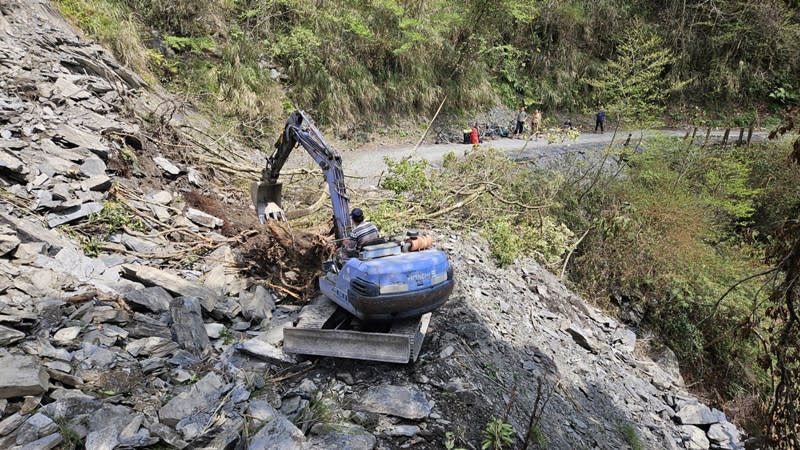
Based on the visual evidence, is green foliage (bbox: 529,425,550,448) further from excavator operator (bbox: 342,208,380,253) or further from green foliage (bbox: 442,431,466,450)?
excavator operator (bbox: 342,208,380,253)

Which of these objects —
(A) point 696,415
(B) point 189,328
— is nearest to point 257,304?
(B) point 189,328

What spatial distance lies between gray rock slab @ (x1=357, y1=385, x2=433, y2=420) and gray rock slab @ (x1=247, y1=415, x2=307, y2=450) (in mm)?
620

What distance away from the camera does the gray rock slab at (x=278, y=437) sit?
2838 mm

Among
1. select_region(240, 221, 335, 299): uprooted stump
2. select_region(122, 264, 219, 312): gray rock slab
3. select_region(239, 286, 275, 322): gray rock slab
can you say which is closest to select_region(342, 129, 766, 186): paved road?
select_region(240, 221, 335, 299): uprooted stump

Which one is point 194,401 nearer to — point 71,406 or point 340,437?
point 71,406

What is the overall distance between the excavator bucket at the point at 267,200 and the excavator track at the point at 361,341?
6.64 feet

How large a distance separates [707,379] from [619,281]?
2.04 meters

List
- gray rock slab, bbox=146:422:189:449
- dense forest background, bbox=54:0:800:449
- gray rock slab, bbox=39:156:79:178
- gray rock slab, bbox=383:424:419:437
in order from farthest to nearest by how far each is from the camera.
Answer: dense forest background, bbox=54:0:800:449 < gray rock slab, bbox=39:156:79:178 < gray rock slab, bbox=383:424:419:437 < gray rock slab, bbox=146:422:189:449

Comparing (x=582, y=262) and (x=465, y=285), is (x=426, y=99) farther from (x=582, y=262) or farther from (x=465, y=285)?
(x=465, y=285)

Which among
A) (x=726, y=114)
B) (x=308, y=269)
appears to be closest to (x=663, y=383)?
(x=308, y=269)

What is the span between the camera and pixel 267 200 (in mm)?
6090

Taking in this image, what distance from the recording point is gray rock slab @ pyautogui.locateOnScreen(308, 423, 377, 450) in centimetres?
299

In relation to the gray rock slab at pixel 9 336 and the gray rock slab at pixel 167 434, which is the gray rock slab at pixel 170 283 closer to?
the gray rock slab at pixel 9 336

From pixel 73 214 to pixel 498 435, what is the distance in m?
5.16
